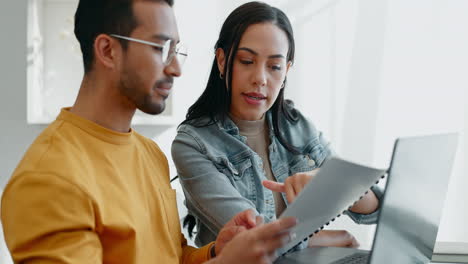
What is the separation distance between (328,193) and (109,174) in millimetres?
398

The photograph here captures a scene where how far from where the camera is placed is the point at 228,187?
1319 mm

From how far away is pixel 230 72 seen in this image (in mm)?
1423

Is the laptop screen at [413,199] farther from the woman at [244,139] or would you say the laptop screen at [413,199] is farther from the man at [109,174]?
the woman at [244,139]

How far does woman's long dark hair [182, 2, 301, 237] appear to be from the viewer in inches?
56.3

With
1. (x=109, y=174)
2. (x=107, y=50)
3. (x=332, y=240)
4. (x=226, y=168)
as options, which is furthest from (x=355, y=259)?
(x=107, y=50)

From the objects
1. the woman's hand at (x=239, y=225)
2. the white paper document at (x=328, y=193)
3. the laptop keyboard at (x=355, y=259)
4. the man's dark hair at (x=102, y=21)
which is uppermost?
the man's dark hair at (x=102, y=21)

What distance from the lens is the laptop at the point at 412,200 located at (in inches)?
30.7

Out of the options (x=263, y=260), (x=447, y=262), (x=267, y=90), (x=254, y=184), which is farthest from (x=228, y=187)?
(x=447, y=262)

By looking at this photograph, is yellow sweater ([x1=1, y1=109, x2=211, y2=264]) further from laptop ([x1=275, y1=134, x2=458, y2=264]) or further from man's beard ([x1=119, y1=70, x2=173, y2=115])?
laptop ([x1=275, y1=134, x2=458, y2=264])

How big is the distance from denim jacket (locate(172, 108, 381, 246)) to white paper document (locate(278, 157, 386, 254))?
44 centimetres

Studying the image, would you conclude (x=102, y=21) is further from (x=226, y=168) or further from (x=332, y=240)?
(x=332, y=240)

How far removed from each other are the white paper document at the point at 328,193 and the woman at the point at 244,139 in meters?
0.45

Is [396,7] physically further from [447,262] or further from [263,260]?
[263,260]

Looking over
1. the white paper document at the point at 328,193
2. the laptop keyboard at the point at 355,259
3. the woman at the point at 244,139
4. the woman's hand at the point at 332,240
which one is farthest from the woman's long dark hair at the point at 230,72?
the white paper document at the point at 328,193
